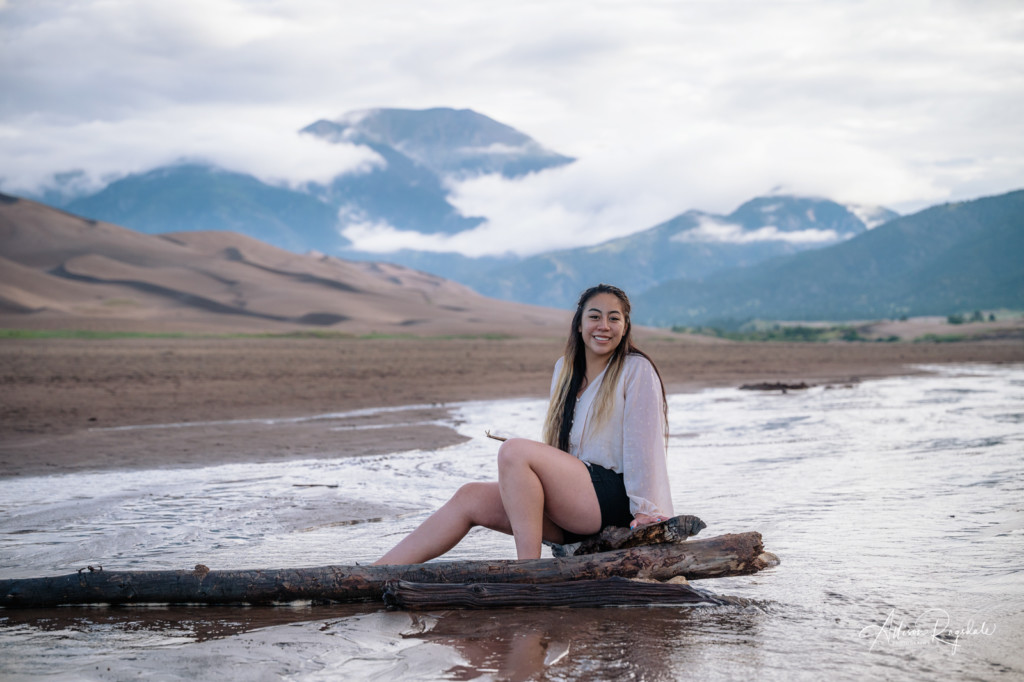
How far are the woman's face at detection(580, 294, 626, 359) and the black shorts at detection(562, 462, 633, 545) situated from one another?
71 centimetres

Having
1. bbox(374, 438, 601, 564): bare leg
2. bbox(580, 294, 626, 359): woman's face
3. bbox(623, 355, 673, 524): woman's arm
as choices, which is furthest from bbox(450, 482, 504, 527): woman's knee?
bbox(580, 294, 626, 359): woman's face

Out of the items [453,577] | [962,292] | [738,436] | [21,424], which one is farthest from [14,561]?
[962,292]

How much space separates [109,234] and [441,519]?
407 ft

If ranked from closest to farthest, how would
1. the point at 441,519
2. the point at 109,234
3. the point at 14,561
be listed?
the point at 441,519 < the point at 14,561 < the point at 109,234

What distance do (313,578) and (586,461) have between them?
170 cm

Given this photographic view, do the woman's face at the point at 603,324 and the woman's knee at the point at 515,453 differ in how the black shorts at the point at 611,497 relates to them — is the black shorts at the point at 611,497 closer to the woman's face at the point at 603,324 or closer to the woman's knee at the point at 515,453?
the woman's knee at the point at 515,453

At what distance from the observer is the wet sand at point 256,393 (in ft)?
39.5

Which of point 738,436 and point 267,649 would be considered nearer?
point 267,649

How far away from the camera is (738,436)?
13.4 m

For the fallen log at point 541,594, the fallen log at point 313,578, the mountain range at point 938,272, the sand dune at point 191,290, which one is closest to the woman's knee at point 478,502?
the fallen log at point 313,578

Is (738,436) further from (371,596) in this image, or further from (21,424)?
(21,424)

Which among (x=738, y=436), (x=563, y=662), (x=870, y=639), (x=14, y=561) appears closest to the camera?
(x=563, y=662)

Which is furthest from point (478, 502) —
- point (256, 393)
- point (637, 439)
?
point (256, 393)

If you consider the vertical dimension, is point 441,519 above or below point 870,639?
above
